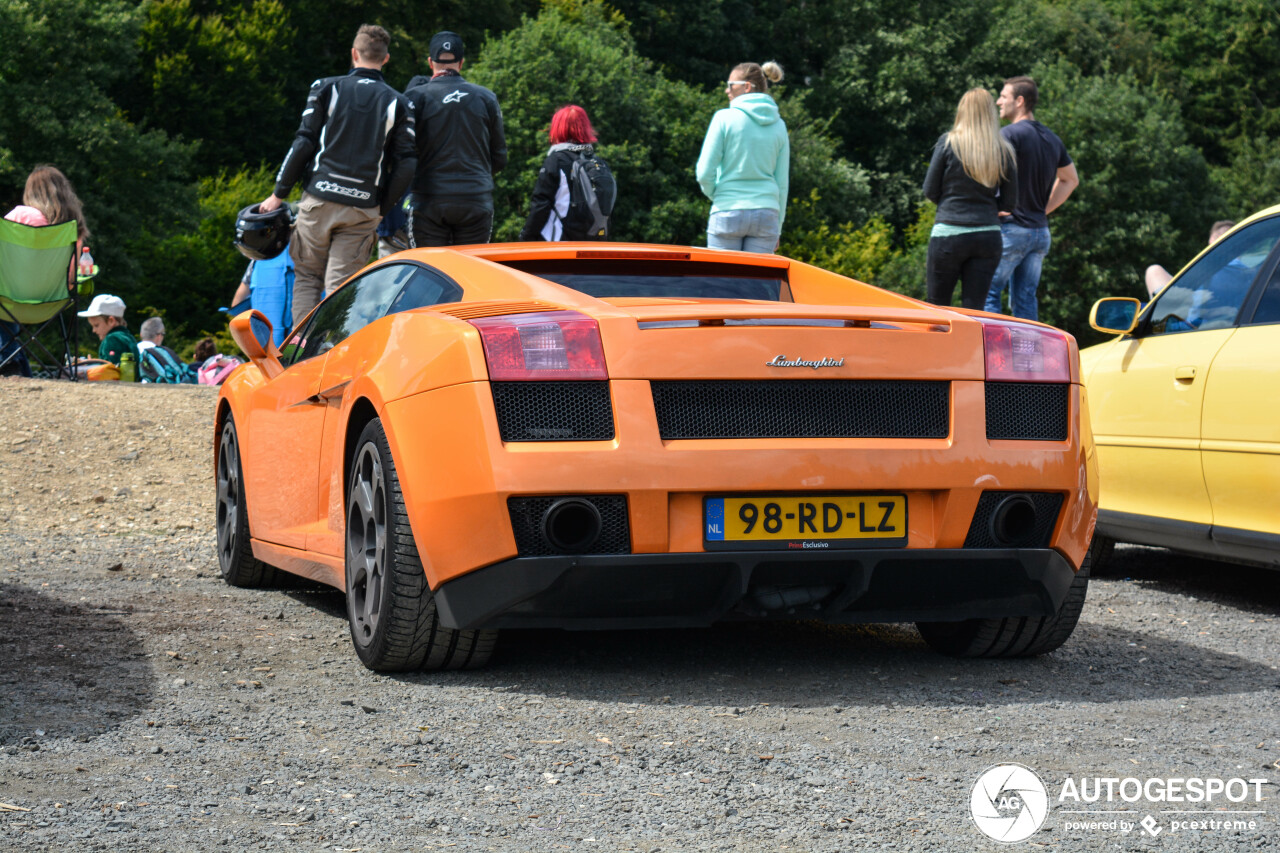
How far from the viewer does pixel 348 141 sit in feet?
28.7

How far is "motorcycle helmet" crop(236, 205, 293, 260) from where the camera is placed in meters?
9.31

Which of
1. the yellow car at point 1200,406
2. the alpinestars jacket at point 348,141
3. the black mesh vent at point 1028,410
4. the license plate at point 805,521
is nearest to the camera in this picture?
the license plate at point 805,521

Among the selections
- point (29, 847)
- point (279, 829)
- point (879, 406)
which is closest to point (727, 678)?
point (879, 406)

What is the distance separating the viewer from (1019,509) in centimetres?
426

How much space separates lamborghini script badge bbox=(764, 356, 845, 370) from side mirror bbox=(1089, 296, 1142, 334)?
3150 mm

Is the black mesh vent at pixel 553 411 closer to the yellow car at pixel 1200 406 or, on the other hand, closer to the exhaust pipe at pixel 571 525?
the exhaust pipe at pixel 571 525

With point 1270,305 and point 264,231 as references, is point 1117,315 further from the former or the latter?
point 264,231

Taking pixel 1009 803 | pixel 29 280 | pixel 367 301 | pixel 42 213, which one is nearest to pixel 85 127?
pixel 42 213

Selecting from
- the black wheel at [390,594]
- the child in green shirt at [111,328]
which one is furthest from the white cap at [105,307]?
the black wheel at [390,594]

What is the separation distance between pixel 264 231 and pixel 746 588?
6173mm

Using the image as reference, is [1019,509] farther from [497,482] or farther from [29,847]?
[29,847]

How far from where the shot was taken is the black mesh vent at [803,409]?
3.98 meters

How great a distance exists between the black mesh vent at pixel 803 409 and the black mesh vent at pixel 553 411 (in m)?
0.15

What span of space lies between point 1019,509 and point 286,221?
6.20 m
